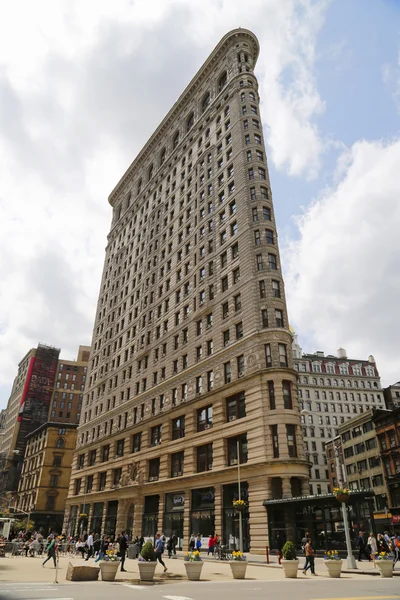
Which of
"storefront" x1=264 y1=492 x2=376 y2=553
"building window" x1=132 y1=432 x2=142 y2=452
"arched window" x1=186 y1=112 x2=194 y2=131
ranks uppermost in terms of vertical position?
"arched window" x1=186 y1=112 x2=194 y2=131

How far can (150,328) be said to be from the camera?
6003cm

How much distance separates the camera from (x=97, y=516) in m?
58.2

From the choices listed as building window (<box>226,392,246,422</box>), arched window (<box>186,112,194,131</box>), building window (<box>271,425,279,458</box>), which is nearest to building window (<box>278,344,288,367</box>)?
building window (<box>226,392,246,422</box>)

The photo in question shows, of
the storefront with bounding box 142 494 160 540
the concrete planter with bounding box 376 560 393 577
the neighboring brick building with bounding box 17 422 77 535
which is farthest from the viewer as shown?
the neighboring brick building with bounding box 17 422 77 535

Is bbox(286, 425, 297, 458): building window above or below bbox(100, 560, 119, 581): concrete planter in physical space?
above

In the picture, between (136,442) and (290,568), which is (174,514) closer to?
(136,442)

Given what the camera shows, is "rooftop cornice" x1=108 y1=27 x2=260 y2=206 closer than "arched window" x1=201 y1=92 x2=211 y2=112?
Yes

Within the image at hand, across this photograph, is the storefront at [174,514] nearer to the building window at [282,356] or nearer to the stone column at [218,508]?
the stone column at [218,508]

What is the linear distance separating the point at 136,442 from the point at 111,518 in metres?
10.2

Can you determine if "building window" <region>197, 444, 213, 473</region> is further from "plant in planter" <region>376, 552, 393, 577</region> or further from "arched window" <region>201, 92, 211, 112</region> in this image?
"arched window" <region>201, 92, 211, 112</region>

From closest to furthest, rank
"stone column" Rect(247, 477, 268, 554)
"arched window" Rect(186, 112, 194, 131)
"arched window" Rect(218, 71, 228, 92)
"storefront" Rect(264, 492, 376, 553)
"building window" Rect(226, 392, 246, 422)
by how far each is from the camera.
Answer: "storefront" Rect(264, 492, 376, 553), "stone column" Rect(247, 477, 268, 554), "building window" Rect(226, 392, 246, 422), "arched window" Rect(218, 71, 228, 92), "arched window" Rect(186, 112, 194, 131)

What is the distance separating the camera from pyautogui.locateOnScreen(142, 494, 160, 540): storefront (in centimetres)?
4591

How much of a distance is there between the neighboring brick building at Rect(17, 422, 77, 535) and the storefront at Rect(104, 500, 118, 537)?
108ft

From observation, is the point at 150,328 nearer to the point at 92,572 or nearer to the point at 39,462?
the point at 92,572
